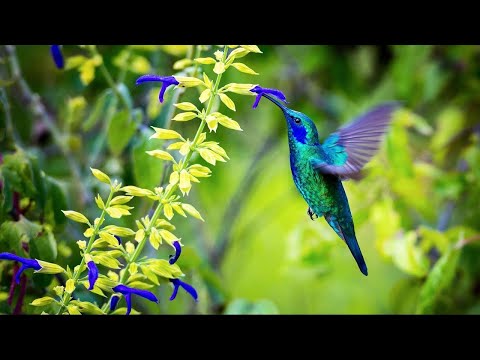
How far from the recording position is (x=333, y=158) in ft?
2.58

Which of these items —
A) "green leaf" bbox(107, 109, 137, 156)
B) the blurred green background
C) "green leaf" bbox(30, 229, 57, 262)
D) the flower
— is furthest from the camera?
the blurred green background

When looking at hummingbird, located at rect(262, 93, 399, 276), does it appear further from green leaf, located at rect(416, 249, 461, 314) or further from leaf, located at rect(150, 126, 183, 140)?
green leaf, located at rect(416, 249, 461, 314)

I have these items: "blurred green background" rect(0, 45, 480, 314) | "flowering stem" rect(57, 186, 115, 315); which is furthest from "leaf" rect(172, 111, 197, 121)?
"blurred green background" rect(0, 45, 480, 314)

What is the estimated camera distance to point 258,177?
2367 mm

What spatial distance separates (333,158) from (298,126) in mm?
92

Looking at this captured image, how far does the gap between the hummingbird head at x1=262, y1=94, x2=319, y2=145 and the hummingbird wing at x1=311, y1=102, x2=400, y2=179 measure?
1.2 inches

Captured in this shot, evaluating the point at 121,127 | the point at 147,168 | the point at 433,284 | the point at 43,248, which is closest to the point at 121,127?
the point at 121,127

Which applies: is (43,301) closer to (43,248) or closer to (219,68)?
(43,248)

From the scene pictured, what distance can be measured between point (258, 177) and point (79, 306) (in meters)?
1.64

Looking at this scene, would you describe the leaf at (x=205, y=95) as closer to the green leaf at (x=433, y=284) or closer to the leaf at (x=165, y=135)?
the leaf at (x=165, y=135)

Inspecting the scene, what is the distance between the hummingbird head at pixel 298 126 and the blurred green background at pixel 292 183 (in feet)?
0.71

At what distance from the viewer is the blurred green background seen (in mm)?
1255
